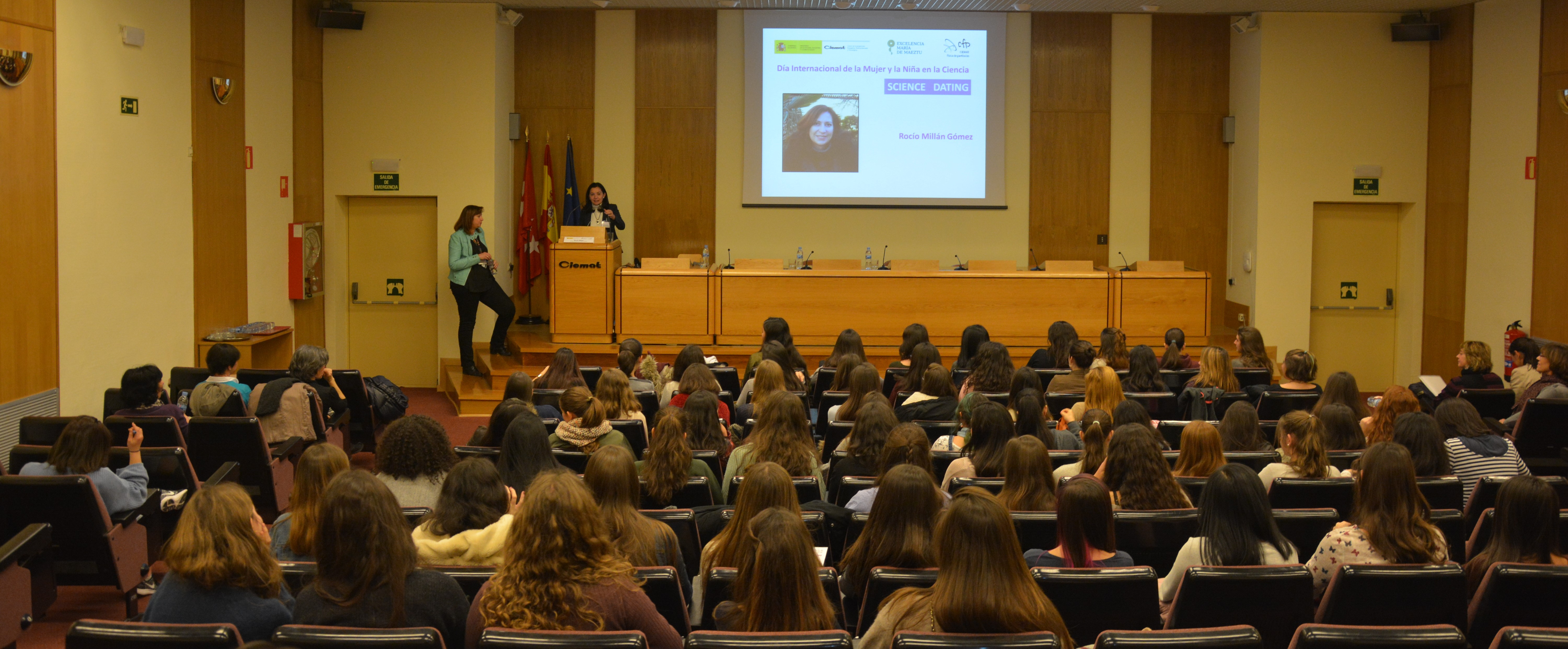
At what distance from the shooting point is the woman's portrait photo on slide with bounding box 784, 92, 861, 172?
11.9 meters

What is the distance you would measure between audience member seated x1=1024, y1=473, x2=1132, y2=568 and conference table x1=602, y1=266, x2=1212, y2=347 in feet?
23.6

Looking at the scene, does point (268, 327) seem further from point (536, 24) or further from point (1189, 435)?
point (1189, 435)

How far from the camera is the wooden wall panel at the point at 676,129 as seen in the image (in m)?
11.9

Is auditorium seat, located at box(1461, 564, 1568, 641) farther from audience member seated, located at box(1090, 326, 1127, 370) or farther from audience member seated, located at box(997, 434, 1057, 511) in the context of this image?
audience member seated, located at box(1090, 326, 1127, 370)

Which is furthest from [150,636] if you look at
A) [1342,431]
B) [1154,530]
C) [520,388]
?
[1342,431]

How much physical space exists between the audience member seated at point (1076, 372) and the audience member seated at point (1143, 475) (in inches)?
105

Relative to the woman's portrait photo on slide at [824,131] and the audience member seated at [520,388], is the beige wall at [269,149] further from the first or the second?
the audience member seated at [520,388]

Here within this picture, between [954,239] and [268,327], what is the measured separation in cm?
632

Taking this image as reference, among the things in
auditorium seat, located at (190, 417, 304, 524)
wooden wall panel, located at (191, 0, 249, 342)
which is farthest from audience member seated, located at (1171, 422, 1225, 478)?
wooden wall panel, located at (191, 0, 249, 342)

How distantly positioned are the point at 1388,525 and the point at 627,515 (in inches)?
86.8

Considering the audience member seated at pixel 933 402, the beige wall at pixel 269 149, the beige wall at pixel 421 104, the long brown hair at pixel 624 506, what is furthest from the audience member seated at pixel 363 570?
the beige wall at pixel 421 104

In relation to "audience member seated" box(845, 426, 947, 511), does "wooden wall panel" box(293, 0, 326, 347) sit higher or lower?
higher

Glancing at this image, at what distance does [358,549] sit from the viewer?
283 cm

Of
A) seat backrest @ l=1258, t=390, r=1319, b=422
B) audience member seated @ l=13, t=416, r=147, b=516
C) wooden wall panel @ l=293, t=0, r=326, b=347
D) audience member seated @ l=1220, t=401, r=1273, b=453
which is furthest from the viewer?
wooden wall panel @ l=293, t=0, r=326, b=347
